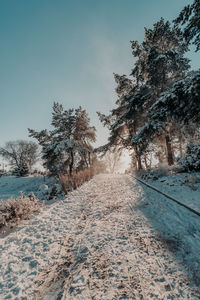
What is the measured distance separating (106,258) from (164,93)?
24.0ft

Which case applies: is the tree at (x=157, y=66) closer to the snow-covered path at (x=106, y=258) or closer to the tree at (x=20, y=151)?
the snow-covered path at (x=106, y=258)

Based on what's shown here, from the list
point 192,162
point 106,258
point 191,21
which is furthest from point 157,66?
point 106,258

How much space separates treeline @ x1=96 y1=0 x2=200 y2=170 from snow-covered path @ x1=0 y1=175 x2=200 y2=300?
510 centimetres

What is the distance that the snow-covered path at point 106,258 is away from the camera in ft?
5.27

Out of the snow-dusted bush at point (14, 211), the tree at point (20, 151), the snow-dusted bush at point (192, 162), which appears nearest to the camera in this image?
the snow-dusted bush at point (14, 211)

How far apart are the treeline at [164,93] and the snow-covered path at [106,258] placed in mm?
5105

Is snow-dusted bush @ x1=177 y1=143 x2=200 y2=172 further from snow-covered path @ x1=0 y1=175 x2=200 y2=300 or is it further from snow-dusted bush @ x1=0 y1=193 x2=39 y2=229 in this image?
snow-dusted bush @ x1=0 y1=193 x2=39 y2=229

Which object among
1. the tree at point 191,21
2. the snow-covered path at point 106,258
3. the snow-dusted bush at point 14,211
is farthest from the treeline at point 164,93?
the snow-dusted bush at point 14,211

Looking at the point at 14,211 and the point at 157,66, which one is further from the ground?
the point at 157,66

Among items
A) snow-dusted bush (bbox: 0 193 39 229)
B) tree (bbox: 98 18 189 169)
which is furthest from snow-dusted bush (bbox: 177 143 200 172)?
snow-dusted bush (bbox: 0 193 39 229)

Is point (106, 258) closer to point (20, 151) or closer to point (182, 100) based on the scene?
point (182, 100)

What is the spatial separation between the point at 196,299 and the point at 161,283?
38cm

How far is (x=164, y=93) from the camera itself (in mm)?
6516

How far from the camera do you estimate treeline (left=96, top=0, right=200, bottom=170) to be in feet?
20.2
